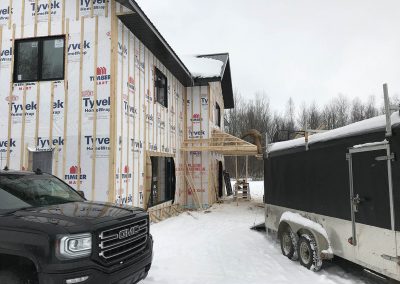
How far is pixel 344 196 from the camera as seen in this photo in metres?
6.29

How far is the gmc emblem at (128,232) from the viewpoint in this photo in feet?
15.3

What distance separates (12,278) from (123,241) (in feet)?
4.22

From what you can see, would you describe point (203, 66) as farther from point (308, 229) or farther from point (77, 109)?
point (308, 229)

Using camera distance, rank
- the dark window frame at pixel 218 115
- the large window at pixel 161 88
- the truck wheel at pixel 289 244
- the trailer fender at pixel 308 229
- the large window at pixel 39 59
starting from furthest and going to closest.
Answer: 1. the dark window frame at pixel 218 115
2. the large window at pixel 161 88
3. the large window at pixel 39 59
4. the truck wheel at pixel 289 244
5. the trailer fender at pixel 308 229

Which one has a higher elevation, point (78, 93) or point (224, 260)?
point (78, 93)

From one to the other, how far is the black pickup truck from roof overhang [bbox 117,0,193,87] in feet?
24.1

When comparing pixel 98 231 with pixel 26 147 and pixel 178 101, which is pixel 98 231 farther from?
pixel 178 101

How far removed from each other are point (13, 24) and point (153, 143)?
606cm

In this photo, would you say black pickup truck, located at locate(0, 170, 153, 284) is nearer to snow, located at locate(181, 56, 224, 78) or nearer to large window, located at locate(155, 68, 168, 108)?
large window, located at locate(155, 68, 168, 108)

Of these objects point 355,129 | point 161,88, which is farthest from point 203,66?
point 355,129

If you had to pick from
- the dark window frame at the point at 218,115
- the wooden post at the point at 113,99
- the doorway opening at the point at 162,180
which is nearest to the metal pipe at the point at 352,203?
the wooden post at the point at 113,99

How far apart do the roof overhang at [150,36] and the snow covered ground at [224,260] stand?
21.2ft

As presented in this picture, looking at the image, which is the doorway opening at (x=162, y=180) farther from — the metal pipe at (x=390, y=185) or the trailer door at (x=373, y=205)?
the metal pipe at (x=390, y=185)

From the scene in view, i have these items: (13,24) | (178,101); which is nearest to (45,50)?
(13,24)
